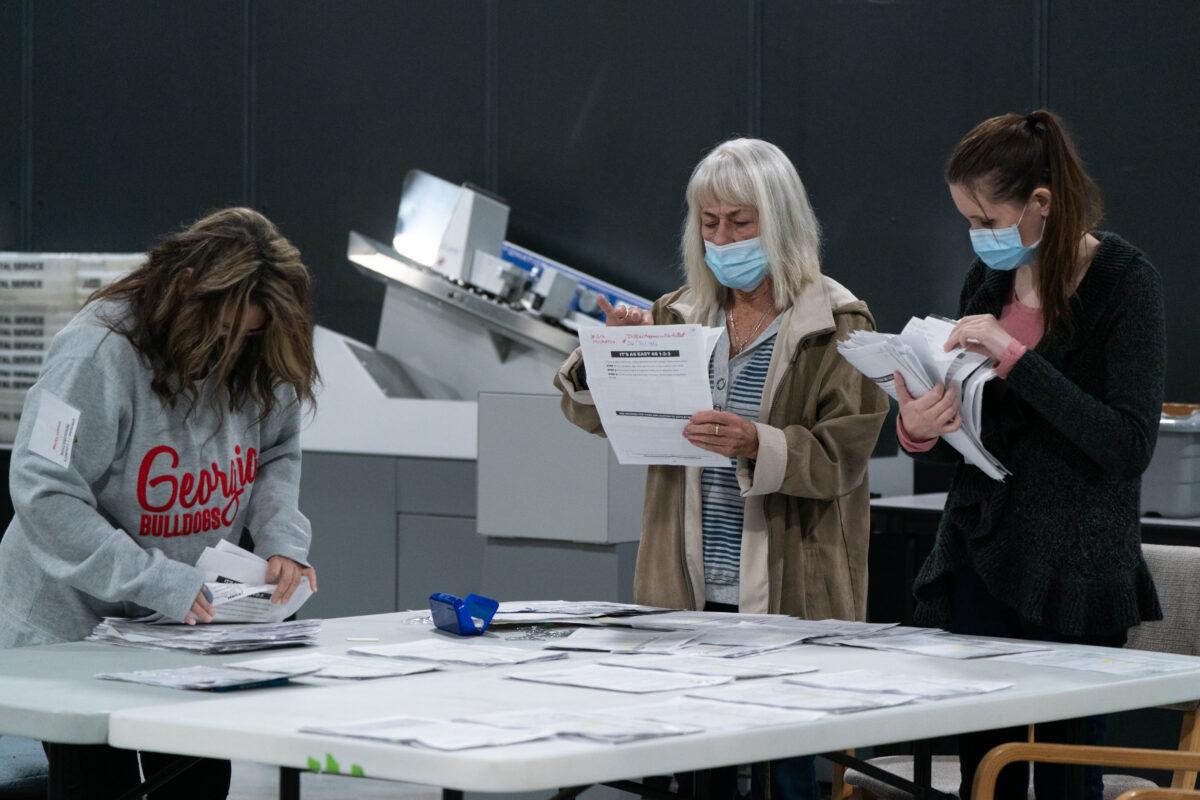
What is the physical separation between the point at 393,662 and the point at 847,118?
11.5 feet

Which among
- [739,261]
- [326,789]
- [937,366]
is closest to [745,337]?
[739,261]

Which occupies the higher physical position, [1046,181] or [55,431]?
[1046,181]

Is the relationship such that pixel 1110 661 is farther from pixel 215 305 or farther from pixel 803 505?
pixel 215 305

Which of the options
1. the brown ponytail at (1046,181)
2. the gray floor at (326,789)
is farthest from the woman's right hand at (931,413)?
the gray floor at (326,789)

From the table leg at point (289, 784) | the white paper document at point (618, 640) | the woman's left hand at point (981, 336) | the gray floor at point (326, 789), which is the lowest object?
the gray floor at point (326, 789)

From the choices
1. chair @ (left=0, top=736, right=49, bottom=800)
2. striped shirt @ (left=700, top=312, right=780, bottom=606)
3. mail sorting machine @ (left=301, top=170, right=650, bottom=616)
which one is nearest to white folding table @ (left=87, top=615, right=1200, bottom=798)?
striped shirt @ (left=700, top=312, right=780, bottom=606)

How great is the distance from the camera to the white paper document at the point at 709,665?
81.1 inches

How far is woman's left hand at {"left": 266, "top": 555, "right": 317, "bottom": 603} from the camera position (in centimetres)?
257

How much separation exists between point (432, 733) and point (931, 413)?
107cm

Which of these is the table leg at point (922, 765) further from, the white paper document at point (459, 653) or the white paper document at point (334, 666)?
the white paper document at point (334, 666)

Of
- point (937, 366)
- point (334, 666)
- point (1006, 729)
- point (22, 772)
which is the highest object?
point (937, 366)

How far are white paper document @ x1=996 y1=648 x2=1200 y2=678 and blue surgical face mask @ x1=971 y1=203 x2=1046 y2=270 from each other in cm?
60

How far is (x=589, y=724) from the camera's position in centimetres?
167

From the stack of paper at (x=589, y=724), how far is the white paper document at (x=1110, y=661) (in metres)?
0.72
